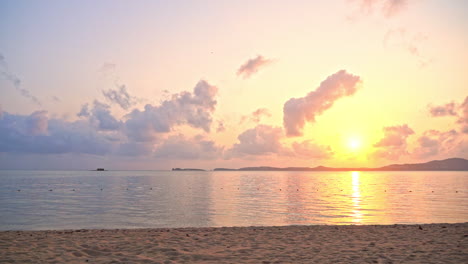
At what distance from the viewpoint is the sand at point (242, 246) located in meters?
14.1

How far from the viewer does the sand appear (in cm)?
1408

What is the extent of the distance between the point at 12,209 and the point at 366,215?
3878cm

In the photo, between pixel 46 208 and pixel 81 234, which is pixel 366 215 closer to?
pixel 81 234

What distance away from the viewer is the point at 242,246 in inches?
653

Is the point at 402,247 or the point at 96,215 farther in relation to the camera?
the point at 96,215

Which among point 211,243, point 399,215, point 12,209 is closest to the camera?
point 211,243

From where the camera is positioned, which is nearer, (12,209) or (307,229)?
(307,229)

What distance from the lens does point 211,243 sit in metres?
17.3

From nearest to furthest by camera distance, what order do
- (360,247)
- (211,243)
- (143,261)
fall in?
(143,261), (360,247), (211,243)

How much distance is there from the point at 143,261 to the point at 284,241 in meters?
7.34

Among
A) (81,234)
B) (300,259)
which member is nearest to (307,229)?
(300,259)

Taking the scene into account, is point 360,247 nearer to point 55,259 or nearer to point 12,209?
point 55,259

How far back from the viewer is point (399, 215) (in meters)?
35.8

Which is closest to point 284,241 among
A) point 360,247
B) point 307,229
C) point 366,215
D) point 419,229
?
point 360,247
